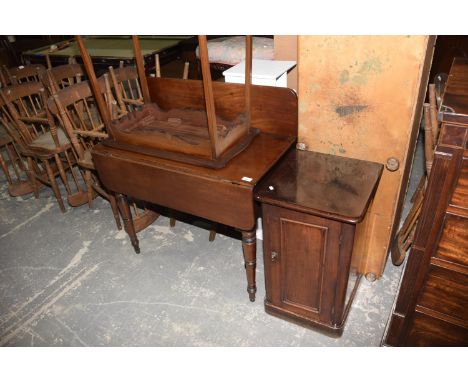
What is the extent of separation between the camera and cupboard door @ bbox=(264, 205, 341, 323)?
5.30 feet

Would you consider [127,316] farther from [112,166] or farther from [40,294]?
[112,166]

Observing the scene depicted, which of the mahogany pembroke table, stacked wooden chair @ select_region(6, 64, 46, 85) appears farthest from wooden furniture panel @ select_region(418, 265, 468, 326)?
stacked wooden chair @ select_region(6, 64, 46, 85)

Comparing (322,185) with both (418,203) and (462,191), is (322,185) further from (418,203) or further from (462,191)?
(418,203)

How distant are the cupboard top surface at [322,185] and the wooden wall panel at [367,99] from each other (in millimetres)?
105

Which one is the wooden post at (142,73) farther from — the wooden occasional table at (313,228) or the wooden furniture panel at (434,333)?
the wooden furniture panel at (434,333)

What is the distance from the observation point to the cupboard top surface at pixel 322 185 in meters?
1.53

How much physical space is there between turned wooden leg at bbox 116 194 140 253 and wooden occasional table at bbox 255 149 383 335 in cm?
105

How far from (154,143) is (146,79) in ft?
1.88

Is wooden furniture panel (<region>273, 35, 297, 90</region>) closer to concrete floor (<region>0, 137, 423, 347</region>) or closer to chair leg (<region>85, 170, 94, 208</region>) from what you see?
concrete floor (<region>0, 137, 423, 347</region>)

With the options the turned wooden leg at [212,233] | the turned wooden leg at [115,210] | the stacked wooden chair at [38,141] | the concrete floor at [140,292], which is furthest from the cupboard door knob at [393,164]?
the stacked wooden chair at [38,141]

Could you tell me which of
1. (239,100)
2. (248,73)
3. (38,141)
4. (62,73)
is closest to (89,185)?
(38,141)

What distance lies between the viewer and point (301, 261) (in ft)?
5.78

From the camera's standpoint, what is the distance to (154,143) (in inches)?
78.5
